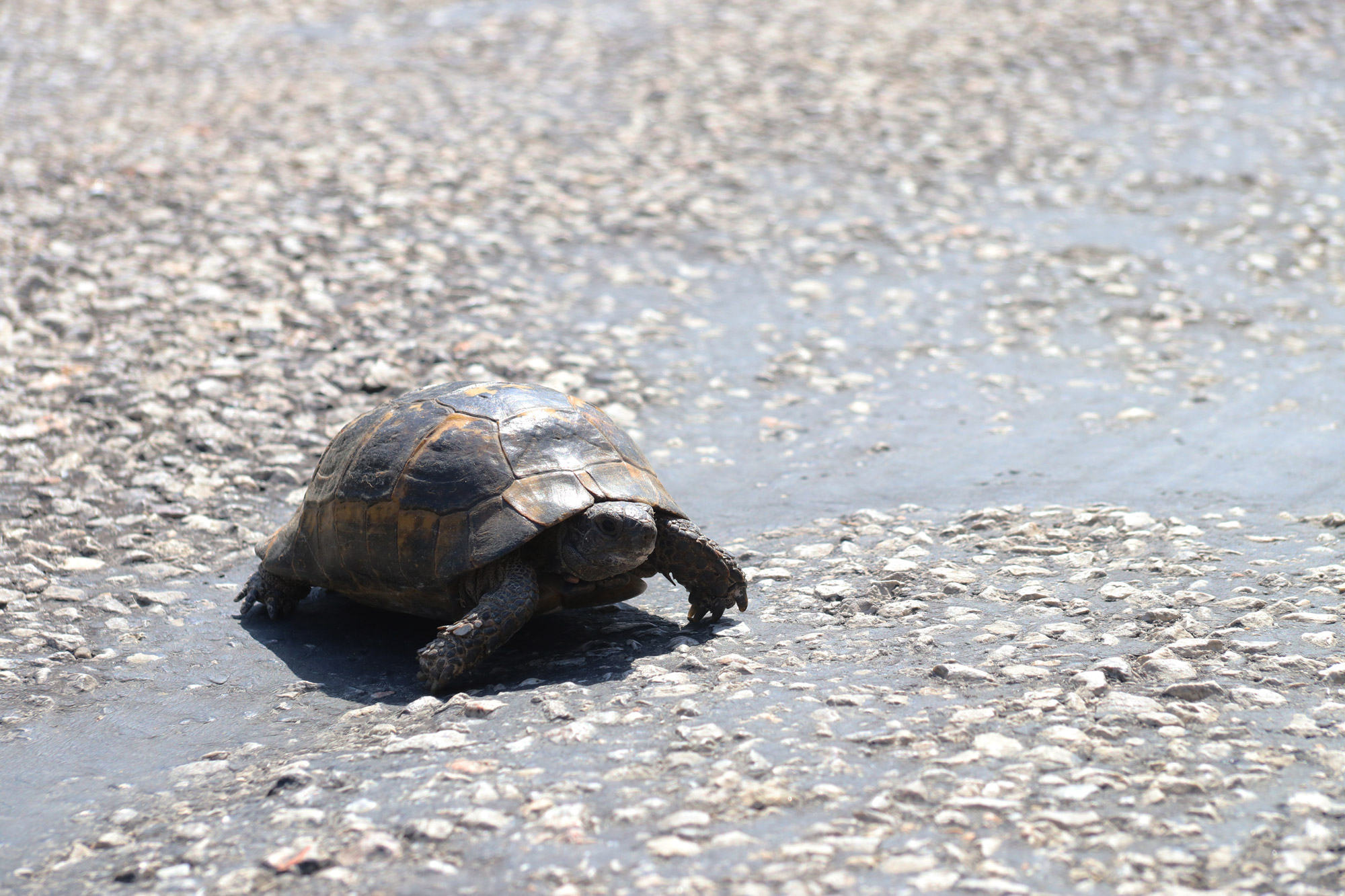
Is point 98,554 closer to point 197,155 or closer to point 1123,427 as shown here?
point 1123,427

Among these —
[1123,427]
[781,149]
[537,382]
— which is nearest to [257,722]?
[537,382]

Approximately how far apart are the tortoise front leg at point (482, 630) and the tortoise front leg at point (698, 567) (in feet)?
2.43

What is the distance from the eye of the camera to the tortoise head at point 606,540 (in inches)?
223

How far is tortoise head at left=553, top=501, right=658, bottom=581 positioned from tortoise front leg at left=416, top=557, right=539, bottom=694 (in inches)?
9.8

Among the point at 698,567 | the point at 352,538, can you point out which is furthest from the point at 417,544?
the point at 698,567

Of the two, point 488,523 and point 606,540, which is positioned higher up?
point 488,523

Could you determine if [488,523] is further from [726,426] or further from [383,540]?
[726,426]

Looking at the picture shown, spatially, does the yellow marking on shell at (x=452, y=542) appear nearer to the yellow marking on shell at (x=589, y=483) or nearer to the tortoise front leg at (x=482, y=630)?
the tortoise front leg at (x=482, y=630)

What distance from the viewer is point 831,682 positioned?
5285 mm

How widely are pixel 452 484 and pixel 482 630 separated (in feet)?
2.51

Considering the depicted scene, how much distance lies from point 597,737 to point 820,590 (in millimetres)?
2027

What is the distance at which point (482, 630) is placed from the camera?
554cm

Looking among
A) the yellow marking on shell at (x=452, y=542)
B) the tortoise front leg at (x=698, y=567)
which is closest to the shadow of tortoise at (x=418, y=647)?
the tortoise front leg at (x=698, y=567)

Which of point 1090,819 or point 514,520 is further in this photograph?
point 514,520
